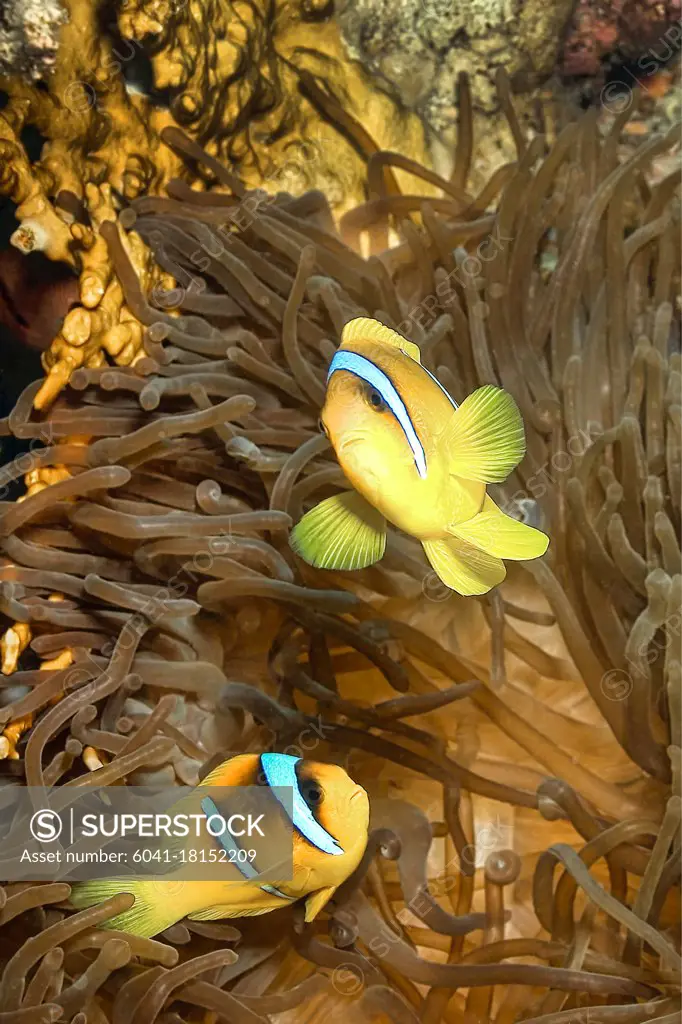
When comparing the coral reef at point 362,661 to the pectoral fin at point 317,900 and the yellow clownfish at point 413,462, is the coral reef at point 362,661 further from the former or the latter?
the yellow clownfish at point 413,462

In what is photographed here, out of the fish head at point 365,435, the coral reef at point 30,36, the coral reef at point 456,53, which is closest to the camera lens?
the fish head at point 365,435

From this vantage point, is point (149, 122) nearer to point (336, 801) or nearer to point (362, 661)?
point (362, 661)

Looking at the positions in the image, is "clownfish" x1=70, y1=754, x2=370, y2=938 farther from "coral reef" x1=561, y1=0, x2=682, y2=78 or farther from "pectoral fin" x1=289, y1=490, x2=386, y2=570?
"coral reef" x1=561, y1=0, x2=682, y2=78

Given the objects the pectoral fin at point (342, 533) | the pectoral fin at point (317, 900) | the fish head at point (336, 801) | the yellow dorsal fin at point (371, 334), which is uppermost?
the yellow dorsal fin at point (371, 334)

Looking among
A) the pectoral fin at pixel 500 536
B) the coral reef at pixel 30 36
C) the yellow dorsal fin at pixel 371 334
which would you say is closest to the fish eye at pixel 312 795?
the pectoral fin at pixel 500 536

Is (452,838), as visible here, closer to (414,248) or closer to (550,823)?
(550,823)

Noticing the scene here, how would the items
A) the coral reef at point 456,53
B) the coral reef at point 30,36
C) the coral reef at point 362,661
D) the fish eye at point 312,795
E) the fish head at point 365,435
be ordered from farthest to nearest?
the coral reef at point 456,53 < the coral reef at point 30,36 < the coral reef at point 362,661 < the fish eye at point 312,795 < the fish head at point 365,435
